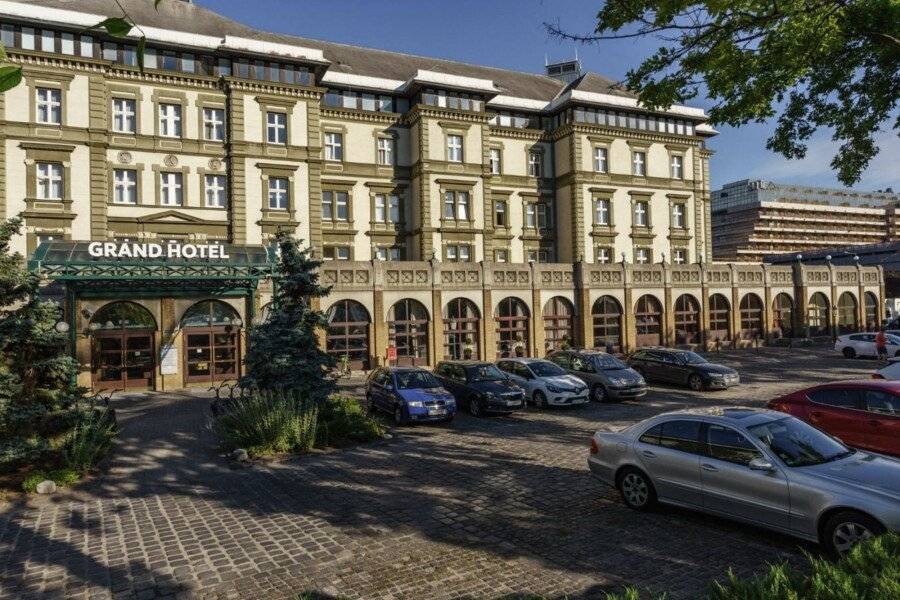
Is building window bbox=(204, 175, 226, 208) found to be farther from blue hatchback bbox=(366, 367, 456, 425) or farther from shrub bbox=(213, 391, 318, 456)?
shrub bbox=(213, 391, 318, 456)

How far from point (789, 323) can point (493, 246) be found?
70.4 ft

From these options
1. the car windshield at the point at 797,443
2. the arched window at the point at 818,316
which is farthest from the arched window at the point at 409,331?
the arched window at the point at 818,316

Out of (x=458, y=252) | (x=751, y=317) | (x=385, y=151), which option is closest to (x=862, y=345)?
(x=751, y=317)

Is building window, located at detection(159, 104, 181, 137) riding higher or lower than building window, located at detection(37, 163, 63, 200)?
higher

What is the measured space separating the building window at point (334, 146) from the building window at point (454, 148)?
681cm

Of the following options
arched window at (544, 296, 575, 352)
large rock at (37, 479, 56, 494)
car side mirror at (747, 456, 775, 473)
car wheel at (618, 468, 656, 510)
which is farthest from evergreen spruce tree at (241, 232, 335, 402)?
arched window at (544, 296, 575, 352)

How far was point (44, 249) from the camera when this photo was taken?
2128 cm

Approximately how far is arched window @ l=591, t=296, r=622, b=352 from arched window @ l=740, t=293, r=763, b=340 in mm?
10195

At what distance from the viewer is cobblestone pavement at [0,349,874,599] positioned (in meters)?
6.97

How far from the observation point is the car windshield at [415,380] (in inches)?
683

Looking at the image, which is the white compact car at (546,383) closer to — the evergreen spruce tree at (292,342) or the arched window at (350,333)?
the evergreen spruce tree at (292,342)

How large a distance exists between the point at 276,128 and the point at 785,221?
112 m

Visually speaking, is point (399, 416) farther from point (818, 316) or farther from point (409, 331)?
point (818, 316)

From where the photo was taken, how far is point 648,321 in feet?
118
